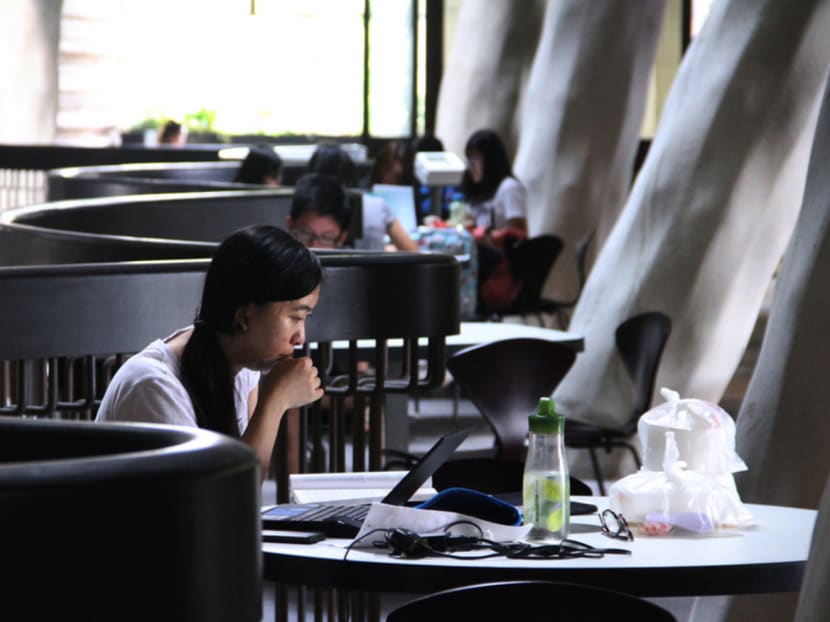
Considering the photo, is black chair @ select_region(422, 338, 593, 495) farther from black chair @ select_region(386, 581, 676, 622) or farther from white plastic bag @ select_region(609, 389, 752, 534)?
black chair @ select_region(386, 581, 676, 622)

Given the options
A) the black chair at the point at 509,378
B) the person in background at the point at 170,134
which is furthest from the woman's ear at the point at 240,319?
the person in background at the point at 170,134

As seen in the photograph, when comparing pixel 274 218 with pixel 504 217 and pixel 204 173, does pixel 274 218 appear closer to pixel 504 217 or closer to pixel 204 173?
pixel 504 217

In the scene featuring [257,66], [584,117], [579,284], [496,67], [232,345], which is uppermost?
[257,66]

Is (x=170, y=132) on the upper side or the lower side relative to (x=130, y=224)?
upper

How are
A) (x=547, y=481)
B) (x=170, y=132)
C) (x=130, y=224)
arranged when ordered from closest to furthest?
(x=547, y=481) → (x=130, y=224) → (x=170, y=132)

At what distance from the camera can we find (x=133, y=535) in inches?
57.6

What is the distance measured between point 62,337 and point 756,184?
446cm

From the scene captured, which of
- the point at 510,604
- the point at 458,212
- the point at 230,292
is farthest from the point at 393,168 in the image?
the point at 510,604

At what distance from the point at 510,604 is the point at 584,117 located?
9335 mm

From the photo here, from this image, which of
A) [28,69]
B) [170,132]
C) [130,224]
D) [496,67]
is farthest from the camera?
[28,69]

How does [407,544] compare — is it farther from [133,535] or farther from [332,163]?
[332,163]

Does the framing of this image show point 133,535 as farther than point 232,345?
No

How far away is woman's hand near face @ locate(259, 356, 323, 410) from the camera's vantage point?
346 cm

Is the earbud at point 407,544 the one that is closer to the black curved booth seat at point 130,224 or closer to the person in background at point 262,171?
the black curved booth seat at point 130,224
